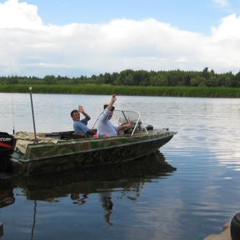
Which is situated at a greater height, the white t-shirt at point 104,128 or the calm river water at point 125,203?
the white t-shirt at point 104,128

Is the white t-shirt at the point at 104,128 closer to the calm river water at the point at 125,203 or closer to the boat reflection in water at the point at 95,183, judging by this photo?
the boat reflection in water at the point at 95,183

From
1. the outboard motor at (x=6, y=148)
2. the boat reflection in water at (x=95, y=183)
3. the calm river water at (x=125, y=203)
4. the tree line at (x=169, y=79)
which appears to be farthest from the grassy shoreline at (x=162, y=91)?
the outboard motor at (x=6, y=148)

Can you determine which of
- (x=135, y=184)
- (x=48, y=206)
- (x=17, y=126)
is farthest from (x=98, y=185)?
(x=17, y=126)

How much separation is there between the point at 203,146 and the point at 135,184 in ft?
21.4

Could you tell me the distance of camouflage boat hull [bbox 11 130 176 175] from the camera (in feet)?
29.6

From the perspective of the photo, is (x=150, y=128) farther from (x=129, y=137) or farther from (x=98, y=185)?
(x=98, y=185)

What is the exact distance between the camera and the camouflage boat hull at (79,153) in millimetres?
9016

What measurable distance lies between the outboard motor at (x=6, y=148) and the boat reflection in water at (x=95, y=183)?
1.19 ft

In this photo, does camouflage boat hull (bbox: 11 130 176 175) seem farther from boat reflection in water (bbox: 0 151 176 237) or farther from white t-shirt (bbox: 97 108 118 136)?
white t-shirt (bbox: 97 108 118 136)

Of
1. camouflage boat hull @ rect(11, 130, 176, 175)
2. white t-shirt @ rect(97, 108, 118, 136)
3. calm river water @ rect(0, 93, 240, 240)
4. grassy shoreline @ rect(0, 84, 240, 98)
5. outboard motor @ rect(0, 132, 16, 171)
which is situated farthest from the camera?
grassy shoreline @ rect(0, 84, 240, 98)

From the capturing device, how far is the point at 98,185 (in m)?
8.89

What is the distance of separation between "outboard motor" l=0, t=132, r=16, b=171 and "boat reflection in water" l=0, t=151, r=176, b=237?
0.36 m

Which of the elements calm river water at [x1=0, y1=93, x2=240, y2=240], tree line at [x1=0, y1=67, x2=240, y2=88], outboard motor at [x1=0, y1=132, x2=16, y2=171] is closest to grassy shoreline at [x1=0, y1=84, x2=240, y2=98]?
tree line at [x1=0, y1=67, x2=240, y2=88]

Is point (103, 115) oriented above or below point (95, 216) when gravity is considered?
above
